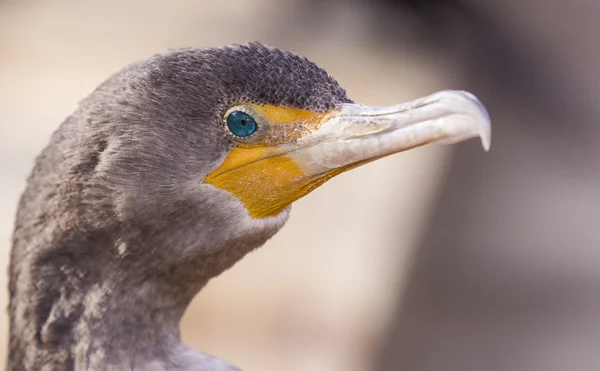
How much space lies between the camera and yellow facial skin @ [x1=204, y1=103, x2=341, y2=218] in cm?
187

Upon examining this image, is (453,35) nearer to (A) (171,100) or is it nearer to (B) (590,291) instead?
(B) (590,291)

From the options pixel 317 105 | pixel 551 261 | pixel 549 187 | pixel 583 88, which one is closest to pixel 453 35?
pixel 583 88

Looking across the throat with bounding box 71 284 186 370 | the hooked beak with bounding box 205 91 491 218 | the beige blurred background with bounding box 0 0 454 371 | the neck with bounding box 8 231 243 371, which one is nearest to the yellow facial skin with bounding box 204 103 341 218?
the hooked beak with bounding box 205 91 491 218

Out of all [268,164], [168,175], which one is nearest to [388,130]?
[268,164]

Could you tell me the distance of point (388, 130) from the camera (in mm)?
1826

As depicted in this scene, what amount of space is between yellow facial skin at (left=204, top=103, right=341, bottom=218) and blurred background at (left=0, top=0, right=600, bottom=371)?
2349 mm

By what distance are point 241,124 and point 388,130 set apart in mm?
332

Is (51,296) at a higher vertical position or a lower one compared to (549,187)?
lower

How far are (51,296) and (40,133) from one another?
3245mm

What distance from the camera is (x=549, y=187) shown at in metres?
5.82

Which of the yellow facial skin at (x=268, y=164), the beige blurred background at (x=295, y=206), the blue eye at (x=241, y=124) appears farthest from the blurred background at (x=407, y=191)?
the blue eye at (x=241, y=124)

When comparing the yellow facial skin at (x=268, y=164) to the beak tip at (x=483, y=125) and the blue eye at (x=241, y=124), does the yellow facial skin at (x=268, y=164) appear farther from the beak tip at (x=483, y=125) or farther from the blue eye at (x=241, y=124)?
the beak tip at (x=483, y=125)

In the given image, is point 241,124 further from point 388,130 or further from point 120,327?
point 120,327

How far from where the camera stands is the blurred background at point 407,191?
4.30 m
